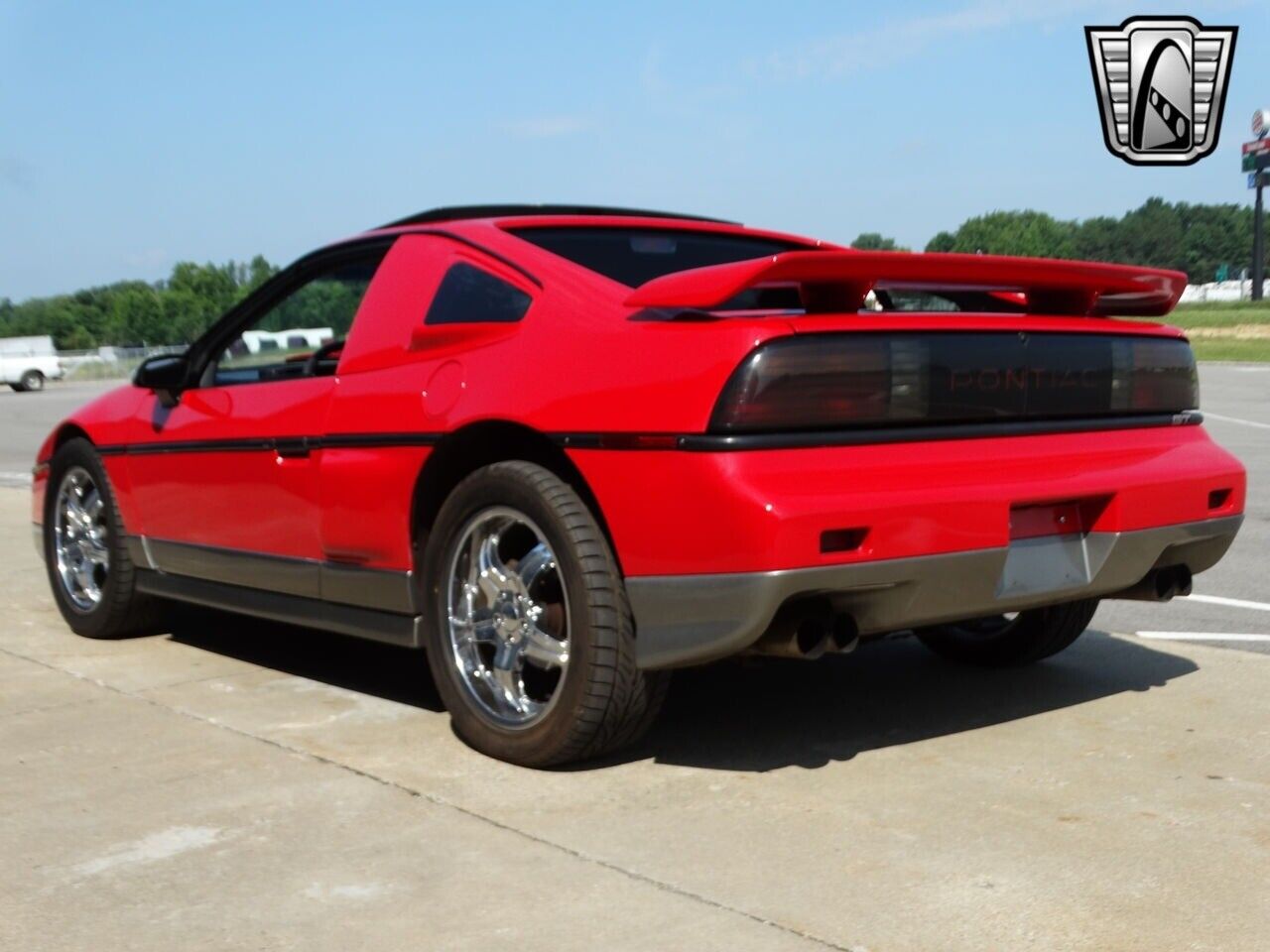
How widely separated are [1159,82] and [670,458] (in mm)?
29177

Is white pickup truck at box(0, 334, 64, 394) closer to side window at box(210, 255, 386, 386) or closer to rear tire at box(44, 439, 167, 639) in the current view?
rear tire at box(44, 439, 167, 639)

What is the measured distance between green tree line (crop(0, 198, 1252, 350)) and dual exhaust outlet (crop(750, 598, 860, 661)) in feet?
503

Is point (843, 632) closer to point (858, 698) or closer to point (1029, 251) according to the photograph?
point (858, 698)

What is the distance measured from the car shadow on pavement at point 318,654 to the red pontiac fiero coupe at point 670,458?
37 cm

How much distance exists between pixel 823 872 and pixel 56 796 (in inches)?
77.1

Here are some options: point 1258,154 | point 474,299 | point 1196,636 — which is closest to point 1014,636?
point 1196,636

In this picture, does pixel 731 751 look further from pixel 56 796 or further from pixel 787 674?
pixel 56 796

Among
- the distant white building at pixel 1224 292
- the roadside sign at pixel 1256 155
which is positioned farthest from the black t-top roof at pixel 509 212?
the distant white building at pixel 1224 292

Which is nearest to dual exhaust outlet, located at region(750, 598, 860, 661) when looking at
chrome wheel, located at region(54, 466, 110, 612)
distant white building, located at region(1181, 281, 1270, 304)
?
chrome wheel, located at region(54, 466, 110, 612)

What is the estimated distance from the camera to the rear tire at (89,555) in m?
5.78

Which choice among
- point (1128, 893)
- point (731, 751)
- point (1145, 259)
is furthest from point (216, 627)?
point (1145, 259)

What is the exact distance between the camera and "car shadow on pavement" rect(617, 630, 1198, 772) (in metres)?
4.12

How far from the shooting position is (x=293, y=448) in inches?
185

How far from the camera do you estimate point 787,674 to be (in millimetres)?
5000
